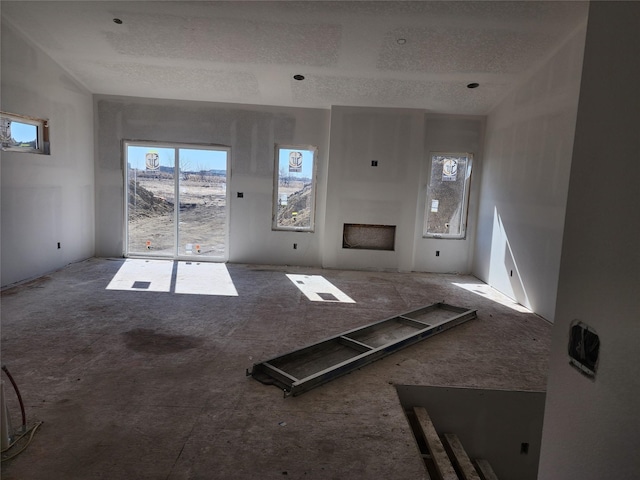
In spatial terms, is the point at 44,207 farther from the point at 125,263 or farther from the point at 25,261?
the point at 125,263

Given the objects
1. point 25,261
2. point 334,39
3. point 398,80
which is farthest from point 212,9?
point 25,261

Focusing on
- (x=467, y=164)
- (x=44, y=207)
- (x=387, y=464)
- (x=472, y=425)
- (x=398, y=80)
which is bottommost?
(x=472, y=425)

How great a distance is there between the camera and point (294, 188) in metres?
7.48

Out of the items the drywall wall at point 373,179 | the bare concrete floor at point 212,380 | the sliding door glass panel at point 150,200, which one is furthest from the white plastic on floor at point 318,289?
the sliding door glass panel at point 150,200

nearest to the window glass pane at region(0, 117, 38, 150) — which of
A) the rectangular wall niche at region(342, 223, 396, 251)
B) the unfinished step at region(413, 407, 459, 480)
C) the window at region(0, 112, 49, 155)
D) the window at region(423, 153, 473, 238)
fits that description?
the window at region(0, 112, 49, 155)

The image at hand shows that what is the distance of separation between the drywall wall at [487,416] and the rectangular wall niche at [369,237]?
14.7 feet

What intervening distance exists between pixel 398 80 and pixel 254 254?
4006mm

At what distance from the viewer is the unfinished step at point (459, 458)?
2697 millimetres

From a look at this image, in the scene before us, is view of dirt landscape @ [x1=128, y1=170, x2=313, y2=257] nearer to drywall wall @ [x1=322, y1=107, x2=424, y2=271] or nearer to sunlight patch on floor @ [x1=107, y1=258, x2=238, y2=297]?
sunlight patch on floor @ [x1=107, y1=258, x2=238, y2=297]

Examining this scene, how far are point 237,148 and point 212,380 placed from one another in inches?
204

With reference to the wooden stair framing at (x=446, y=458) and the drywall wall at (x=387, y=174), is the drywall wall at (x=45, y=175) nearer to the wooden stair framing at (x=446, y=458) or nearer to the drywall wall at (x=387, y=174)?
the drywall wall at (x=387, y=174)

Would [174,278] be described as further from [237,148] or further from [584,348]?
[584,348]

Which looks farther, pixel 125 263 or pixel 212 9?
pixel 125 263

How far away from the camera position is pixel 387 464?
2201 mm
